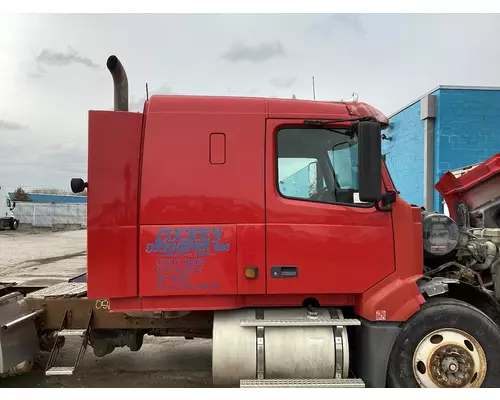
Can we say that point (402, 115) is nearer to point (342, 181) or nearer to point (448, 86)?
point (448, 86)

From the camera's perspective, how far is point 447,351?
327 centimetres

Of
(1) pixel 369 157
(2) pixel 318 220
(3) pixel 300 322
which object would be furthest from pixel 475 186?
(3) pixel 300 322

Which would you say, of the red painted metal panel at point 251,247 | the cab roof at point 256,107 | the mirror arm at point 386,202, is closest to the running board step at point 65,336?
the red painted metal panel at point 251,247

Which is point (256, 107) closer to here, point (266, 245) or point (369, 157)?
point (369, 157)

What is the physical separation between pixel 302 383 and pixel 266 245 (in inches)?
46.8

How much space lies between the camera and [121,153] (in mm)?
3248

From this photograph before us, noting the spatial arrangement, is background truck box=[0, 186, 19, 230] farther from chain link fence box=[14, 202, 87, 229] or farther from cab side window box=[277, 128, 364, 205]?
cab side window box=[277, 128, 364, 205]

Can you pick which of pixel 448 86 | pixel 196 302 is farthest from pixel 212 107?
pixel 448 86

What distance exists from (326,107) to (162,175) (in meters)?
1.60

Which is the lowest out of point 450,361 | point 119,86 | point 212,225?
point 450,361

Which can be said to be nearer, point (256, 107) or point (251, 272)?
point (251, 272)

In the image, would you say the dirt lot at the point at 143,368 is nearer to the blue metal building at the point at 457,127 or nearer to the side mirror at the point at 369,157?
the side mirror at the point at 369,157

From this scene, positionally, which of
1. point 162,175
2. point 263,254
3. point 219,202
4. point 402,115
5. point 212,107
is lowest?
point 263,254

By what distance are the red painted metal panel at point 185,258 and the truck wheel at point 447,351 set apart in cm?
163
